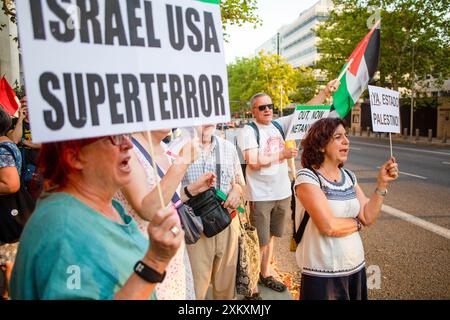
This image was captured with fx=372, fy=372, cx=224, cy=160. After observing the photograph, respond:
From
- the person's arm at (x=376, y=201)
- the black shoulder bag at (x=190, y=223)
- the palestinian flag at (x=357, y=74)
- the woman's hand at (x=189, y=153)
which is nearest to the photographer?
the woman's hand at (x=189, y=153)

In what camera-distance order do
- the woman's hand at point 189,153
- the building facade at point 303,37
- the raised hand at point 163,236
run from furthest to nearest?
1. the building facade at point 303,37
2. the woman's hand at point 189,153
3. the raised hand at point 163,236

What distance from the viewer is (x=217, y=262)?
9.70ft

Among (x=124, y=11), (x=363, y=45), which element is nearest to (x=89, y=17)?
(x=124, y=11)

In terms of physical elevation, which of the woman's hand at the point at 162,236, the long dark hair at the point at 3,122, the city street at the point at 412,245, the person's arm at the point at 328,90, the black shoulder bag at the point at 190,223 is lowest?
the city street at the point at 412,245

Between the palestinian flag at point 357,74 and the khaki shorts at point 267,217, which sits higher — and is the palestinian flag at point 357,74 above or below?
above

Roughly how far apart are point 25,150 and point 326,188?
9.67ft

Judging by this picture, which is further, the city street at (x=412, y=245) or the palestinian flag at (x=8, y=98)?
the palestinian flag at (x=8, y=98)

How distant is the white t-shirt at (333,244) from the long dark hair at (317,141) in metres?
0.13

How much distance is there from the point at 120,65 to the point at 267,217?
2.89 metres

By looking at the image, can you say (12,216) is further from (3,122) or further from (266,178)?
(266,178)

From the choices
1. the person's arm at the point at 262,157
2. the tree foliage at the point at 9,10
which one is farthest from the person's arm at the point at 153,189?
the tree foliage at the point at 9,10

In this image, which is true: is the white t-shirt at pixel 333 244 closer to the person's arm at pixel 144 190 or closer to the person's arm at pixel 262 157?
the person's arm at pixel 144 190

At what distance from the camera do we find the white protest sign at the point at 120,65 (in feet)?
3.93
